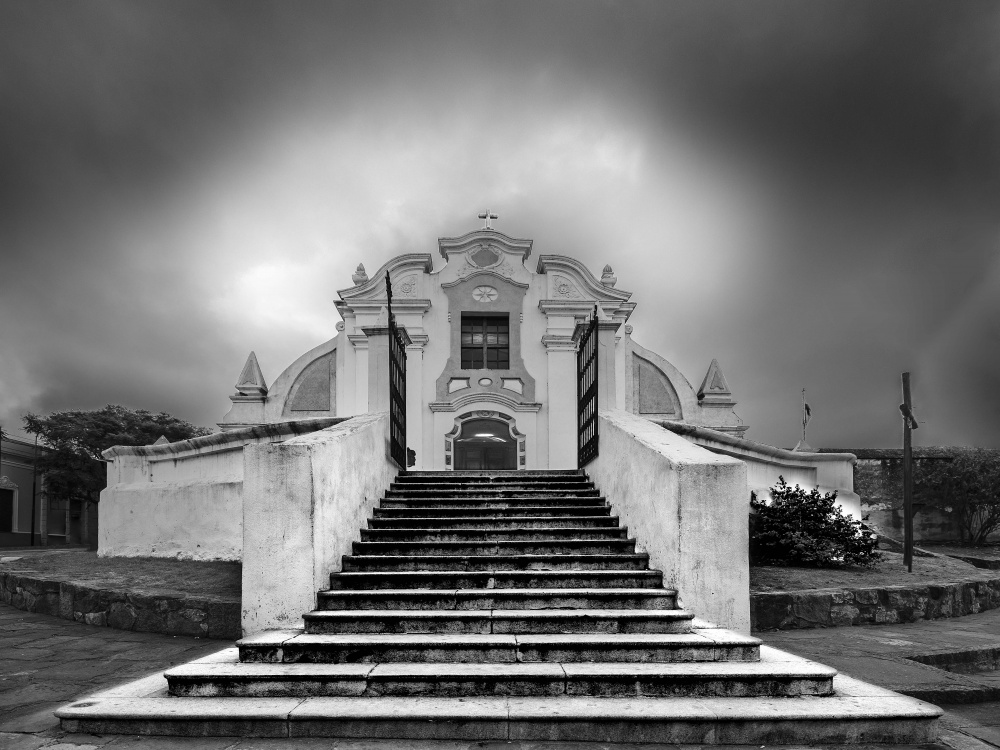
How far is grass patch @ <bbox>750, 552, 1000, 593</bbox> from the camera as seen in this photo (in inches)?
316

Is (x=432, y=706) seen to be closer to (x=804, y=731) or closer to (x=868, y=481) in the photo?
(x=804, y=731)

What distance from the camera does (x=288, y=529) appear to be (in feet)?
18.3

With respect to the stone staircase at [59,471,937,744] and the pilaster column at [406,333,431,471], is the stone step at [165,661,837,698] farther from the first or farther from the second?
the pilaster column at [406,333,431,471]

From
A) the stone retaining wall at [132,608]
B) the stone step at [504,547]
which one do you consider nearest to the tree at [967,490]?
the stone step at [504,547]

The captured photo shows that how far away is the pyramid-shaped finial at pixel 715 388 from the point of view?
17812 mm

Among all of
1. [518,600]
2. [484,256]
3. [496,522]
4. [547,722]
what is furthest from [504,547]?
[484,256]

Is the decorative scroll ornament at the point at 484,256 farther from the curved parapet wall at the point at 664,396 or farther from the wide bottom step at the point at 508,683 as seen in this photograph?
the wide bottom step at the point at 508,683

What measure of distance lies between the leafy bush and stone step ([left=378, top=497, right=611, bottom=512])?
10.4ft

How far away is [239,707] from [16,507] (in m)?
38.9

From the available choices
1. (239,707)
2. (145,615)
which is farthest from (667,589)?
(145,615)

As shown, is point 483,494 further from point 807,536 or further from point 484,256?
point 484,256

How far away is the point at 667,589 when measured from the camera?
18.2ft

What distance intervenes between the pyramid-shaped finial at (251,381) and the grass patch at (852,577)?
1270 cm

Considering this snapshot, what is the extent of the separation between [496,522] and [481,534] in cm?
34
